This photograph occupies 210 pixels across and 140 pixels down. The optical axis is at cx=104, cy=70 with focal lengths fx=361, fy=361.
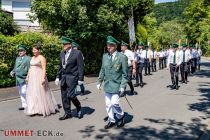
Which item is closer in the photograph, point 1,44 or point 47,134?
point 47,134

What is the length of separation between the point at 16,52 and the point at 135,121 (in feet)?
27.0

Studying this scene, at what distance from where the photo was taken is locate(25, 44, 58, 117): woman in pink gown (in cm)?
931

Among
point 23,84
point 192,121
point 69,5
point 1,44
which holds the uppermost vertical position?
point 69,5

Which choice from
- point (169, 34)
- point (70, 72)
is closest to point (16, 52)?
point (70, 72)

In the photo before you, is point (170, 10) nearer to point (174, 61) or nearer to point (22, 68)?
point (174, 61)

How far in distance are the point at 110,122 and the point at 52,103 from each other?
7.24 ft

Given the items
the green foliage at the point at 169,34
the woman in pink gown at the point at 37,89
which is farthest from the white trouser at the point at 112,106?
the green foliage at the point at 169,34

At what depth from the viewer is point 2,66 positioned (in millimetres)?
14531

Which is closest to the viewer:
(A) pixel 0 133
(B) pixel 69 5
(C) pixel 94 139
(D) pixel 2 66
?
Result: (C) pixel 94 139

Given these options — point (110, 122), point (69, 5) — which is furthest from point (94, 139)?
point (69, 5)

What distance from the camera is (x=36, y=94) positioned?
930 cm

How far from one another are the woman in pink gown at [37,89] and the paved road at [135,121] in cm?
24

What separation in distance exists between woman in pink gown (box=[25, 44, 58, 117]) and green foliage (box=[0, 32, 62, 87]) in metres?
5.52

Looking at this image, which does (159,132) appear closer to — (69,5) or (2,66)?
(2,66)
